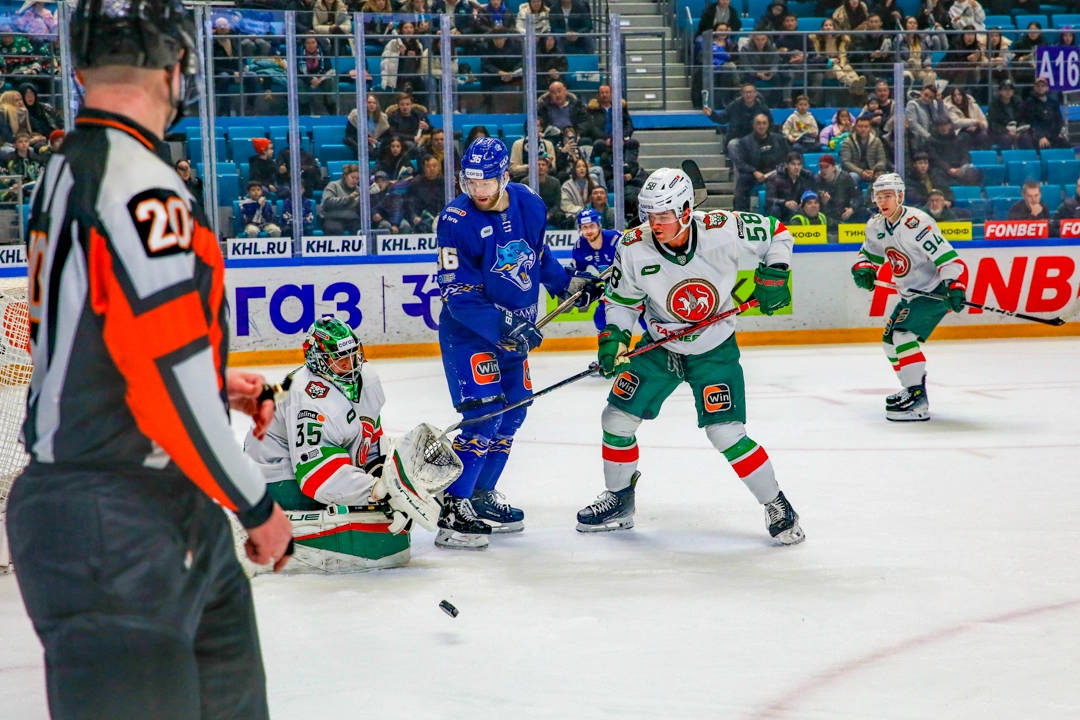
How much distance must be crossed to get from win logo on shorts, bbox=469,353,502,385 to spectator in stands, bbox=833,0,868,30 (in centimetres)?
806

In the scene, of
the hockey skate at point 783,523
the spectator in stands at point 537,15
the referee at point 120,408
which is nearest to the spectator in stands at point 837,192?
the spectator in stands at point 537,15

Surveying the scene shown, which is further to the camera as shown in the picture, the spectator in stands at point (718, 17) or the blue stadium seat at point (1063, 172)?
the spectator in stands at point (718, 17)

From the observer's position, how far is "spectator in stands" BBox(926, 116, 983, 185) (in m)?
9.42

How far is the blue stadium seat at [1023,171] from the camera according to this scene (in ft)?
31.2

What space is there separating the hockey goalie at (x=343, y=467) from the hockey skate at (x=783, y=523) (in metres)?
1.01

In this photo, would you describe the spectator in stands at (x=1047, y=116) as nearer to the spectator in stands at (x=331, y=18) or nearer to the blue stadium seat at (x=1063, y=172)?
the blue stadium seat at (x=1063, y=172)

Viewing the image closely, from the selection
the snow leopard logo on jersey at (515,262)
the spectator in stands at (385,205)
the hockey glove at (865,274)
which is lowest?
the hockey glove at (865,274)

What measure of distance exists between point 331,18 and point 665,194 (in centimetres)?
613

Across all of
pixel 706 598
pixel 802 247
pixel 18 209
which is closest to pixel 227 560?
pixel 706 598

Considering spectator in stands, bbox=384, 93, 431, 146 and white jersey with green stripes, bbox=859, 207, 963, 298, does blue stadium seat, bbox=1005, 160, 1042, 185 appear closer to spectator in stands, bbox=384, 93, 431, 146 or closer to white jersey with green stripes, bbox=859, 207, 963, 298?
white jersey with green stripes, bbox=859, 207, 963, 298

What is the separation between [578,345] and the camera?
357 inches

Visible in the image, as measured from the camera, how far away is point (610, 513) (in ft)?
12.9

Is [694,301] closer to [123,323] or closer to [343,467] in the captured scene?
[343,467]

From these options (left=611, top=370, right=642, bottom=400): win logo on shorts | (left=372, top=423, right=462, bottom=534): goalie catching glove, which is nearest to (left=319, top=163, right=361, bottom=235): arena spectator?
(left=611, top=370, right=642, bottom=400): win logo on shorts
